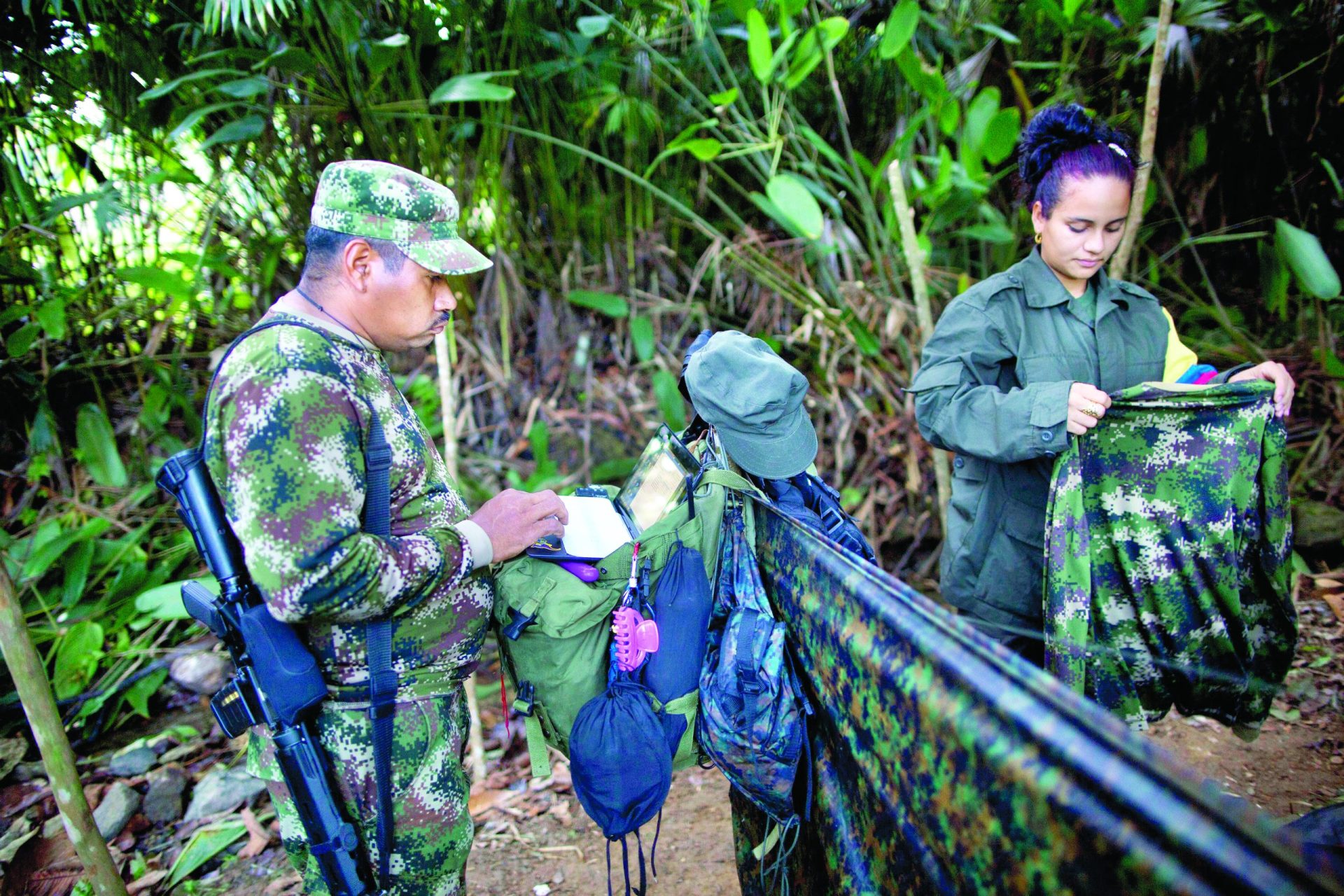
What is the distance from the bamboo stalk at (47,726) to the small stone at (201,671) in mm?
1464

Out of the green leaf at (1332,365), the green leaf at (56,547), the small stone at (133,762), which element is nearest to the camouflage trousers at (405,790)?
the small stone at (133,762)

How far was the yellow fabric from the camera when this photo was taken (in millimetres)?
1899

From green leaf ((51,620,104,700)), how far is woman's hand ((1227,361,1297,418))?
400cm

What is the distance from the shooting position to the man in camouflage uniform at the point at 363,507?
3.71ft

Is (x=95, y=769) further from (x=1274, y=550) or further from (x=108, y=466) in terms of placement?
(x=1274, y=550)

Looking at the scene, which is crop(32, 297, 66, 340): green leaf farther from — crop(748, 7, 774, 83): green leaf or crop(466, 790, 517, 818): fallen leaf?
crop(748, 7, 774, 83): green leaf

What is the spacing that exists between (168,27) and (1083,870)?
382 cm

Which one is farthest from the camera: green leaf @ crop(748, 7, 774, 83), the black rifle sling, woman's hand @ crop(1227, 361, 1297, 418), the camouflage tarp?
green leaf @ crop(748, 7, 774, 83)

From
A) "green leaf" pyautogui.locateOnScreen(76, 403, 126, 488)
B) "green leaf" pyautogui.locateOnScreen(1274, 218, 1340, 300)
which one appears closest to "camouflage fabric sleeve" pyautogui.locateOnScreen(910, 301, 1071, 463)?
"green leaf" pyautogui.locateOnScreen(1274, 218, 1340, 300)

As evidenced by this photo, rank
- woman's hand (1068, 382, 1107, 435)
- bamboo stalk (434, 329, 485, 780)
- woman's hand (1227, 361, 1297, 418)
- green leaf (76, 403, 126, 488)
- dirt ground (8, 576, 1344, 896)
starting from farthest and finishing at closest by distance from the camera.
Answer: green leaf (76, 403, 126, 488), bamboo stalk (434, 329, 485, 780), dirt ground (8, 576, 1344, 896), woman's hand (1227, 361, 1297, 418), woman's hand (1068, 382, 1107, 435)

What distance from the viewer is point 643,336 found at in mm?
4039

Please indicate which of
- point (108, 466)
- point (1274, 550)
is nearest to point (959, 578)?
point (1274, 550)

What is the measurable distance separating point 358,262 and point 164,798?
2.48 m

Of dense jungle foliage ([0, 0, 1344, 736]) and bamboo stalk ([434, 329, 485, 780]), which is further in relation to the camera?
dense jungle foliage ([0, 0, 1344, 736])
